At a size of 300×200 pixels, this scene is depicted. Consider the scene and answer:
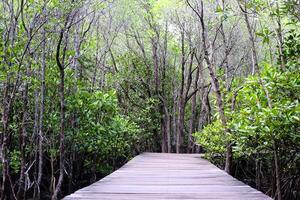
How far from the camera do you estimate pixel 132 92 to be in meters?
13.3

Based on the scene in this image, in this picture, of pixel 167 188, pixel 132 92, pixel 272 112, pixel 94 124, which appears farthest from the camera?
pixel 132 92

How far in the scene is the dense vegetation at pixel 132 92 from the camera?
4.50 metres

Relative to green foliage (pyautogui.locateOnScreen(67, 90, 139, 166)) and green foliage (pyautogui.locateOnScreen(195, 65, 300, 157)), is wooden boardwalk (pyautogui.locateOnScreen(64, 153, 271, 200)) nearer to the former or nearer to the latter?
green foliage (pyautogui.locateOnScreen(195, 65, 300, 157))

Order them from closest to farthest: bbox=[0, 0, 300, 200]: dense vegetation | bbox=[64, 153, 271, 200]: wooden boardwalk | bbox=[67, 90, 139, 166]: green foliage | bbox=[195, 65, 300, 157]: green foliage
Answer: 1. bbox=[64, 153, 271, 200]: wooden boardwalk
2. bbox=[195, 65, 300, 157]: green foliage
3. bbox=[0, 0, 300, 200]: dense vegetation
4. bbox=[67, 90, 139, 166]: green foliage

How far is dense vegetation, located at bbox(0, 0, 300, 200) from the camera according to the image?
450 cm

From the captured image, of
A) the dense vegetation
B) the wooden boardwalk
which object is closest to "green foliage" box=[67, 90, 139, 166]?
the dense vegetation

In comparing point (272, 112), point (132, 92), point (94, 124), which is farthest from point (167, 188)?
point (132, 92)

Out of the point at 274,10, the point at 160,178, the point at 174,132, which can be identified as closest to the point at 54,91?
the point at 160,178

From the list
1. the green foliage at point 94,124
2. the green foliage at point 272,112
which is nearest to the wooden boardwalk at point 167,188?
the green foliage at point 272,112

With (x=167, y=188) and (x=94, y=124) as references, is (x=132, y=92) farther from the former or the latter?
(x=167, y=188)

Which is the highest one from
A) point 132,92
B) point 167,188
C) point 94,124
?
point 132,92

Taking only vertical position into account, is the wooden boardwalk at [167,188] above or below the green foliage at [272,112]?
below

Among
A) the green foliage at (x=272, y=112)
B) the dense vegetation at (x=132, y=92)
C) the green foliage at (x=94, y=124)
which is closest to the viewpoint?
the green foliage at (x=272, y=112)

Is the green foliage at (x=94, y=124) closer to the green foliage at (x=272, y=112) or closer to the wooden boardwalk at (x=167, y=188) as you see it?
the wooden boardwalk at (x=167, y=188)
